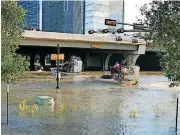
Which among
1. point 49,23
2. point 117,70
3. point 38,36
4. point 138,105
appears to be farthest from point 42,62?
point 138,105

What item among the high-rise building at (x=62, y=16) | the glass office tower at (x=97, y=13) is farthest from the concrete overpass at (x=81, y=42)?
the high-rise building at (x=62, y=16)

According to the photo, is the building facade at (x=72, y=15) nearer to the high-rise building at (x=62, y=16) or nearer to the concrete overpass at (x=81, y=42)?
the high-rise building at (x=62, y=16)

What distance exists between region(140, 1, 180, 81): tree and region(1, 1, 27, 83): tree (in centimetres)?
381

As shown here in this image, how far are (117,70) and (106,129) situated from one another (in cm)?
2751

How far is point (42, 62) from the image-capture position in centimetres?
9569

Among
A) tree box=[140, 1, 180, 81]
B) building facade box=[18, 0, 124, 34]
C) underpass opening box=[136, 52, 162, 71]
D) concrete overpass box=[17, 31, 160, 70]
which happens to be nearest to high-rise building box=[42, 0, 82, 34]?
building facade box=[18, 0, 124, 34]

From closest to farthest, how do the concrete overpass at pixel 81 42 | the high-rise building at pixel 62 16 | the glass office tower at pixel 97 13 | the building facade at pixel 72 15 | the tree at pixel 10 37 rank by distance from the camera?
1. the tree at pixel 10 37
2. the concrete overpass at pixel 81 42
3. the glass office tower at pixel 97 13
4. the building facade at pixel 72 15
5. the high-rise building at pixel 62 16

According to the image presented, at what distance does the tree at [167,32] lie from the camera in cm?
958

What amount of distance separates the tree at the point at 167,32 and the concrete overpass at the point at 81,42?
4289cm

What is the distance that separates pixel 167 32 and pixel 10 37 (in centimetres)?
448

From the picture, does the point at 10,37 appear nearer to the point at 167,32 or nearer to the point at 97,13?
the point at 167,32

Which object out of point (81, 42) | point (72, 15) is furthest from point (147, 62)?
point (81, 42)

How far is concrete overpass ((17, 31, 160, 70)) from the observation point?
5947 cm

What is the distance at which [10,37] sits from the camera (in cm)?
1162
